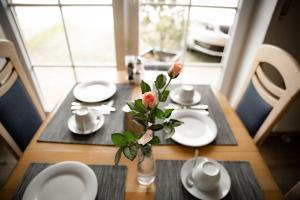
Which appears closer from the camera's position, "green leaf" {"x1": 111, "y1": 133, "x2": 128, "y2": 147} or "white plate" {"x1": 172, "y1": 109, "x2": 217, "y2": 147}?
"green leaf" {"x1": 111, "y1": 133, "x2": 128, "y2": 147}

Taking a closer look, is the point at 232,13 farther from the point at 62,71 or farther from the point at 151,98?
the point at 62,71

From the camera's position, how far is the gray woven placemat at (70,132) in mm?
806

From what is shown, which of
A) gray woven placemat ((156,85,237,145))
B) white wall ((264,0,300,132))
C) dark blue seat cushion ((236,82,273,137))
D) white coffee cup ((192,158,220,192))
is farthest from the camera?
white wall ((264,0,300,132))

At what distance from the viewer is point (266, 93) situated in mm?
937

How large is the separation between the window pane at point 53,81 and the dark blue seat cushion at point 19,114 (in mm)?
543

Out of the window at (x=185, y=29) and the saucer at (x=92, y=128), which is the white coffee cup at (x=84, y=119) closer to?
the saucer at (x=92, y=128)

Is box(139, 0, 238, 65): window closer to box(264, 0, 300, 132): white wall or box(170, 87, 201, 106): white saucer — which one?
box(264, 0, 300, 132): white wall

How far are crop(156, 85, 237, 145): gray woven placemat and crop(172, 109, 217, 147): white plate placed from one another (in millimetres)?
31

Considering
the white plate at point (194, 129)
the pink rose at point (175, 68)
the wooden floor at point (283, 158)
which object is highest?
the pink rose at point (175, 68)

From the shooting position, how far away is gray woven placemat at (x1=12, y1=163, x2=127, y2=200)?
62cm

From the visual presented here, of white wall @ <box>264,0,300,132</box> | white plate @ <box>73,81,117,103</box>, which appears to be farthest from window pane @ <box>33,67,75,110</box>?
white wall @ <box>264,0,300,132</box>

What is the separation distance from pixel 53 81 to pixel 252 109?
1.51m

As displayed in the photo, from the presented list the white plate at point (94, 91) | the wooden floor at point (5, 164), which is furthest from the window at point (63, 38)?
the wooden floor at point (5, 164)

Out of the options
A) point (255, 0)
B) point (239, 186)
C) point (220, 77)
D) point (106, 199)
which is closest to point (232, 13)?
point (255, 0)
